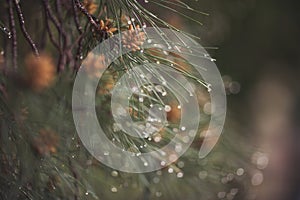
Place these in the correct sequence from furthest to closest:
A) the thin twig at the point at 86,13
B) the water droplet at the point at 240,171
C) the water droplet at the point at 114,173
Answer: the water droplet at the point at 240,171
the water droplet at the point at 114,173
the thin twig at the point at 86,13

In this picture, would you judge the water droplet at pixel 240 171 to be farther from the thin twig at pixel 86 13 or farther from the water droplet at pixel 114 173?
the thin twig at pixel 86 13

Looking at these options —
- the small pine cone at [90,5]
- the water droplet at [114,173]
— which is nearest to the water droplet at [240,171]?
the water droplet at [114,173]

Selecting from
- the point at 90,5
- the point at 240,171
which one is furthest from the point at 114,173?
the point at 240,171

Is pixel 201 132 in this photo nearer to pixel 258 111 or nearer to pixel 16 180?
pixel 16 180

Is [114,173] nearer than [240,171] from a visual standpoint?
Yes

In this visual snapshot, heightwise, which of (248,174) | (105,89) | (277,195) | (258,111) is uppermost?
(105,89)

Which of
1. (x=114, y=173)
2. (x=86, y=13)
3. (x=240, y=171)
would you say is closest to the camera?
(x=86, y=13)

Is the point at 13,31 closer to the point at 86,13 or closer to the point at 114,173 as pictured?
the point at 86,13

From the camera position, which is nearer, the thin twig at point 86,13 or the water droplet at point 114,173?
the thin twig at point 86,13

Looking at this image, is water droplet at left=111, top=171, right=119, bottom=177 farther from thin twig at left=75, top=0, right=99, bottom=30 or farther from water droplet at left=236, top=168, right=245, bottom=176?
Answer: water droplet at left=236, top=168, right=245, bottom=176

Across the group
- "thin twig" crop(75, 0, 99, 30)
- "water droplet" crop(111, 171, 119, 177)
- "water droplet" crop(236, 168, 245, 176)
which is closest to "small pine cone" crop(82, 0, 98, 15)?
"thin twig" crop(75, 0, 99, 30)

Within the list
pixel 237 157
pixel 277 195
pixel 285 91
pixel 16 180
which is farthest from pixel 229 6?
pixel 285 91
